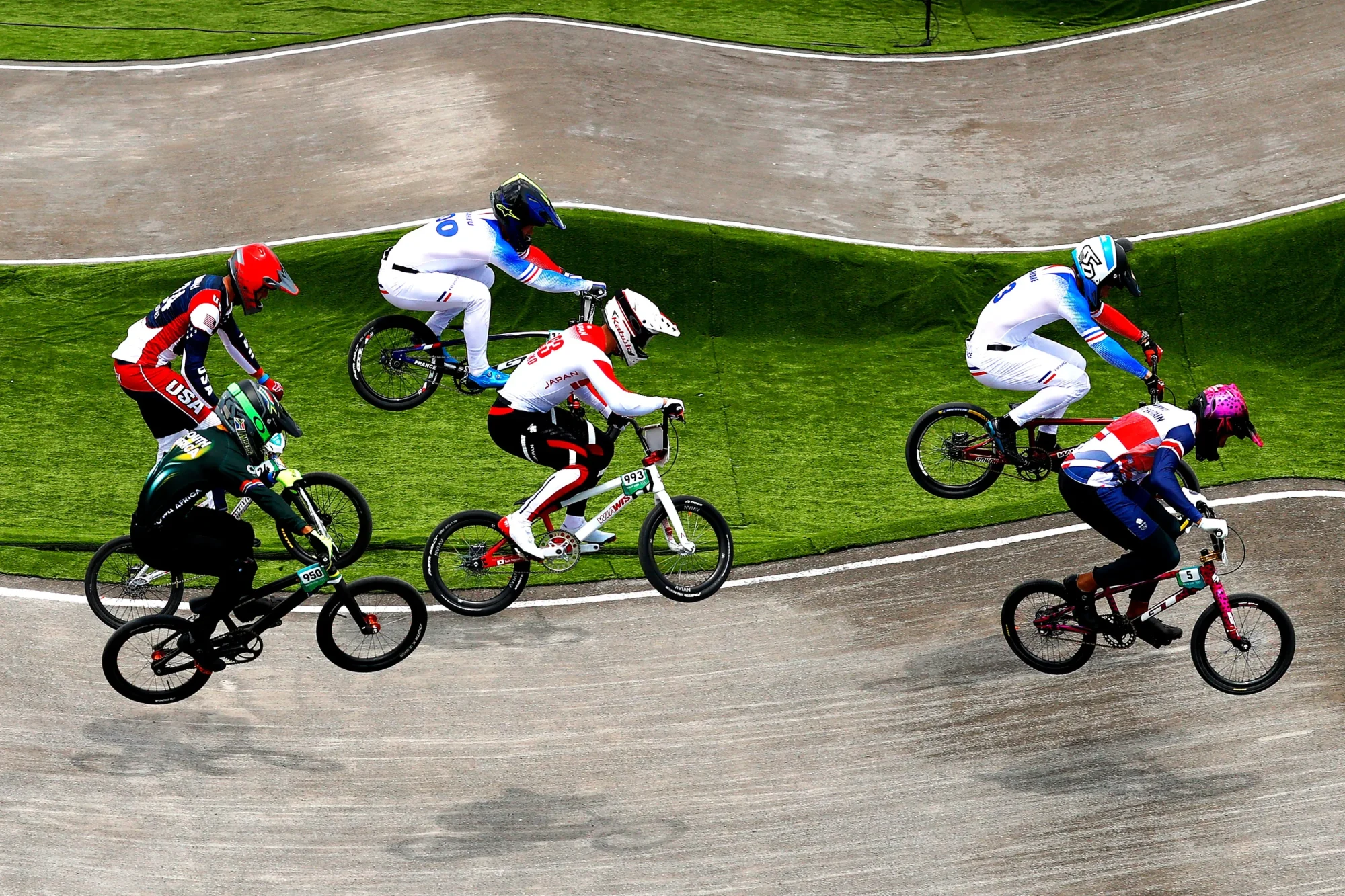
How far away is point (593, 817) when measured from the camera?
998 centimetres

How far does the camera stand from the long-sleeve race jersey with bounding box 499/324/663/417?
10.9 metres

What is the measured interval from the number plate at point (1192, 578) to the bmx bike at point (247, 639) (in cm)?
610

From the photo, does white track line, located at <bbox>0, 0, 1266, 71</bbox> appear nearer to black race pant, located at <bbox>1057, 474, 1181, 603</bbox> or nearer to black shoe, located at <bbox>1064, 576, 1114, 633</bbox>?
black race pant, located at <bbox>1057, 474, 1181, 603</bbox>

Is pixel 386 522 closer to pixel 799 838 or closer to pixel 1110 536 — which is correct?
pixel 799 838

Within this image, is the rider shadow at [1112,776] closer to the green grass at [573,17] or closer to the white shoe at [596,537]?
the white shoe at [596,537]

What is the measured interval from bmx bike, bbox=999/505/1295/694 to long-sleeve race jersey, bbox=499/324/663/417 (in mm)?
3757

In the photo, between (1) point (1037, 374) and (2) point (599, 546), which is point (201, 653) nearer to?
(2) point (599, 546)

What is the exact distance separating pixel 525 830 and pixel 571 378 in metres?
3.73

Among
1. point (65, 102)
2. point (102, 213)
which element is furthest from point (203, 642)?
point (65, 102)

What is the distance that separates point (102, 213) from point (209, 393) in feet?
32.0

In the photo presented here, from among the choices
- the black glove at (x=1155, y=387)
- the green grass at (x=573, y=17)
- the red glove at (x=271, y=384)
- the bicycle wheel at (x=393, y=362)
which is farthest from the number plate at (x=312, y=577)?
the green grass at (x=573, y=17)

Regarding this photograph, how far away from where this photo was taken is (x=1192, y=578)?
34.0ft

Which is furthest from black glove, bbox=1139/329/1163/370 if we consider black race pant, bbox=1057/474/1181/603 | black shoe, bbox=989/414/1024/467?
black race pant, bbox=1057/474/1181/603

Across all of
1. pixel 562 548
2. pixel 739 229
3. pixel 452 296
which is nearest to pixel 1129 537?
pixel 562 548
